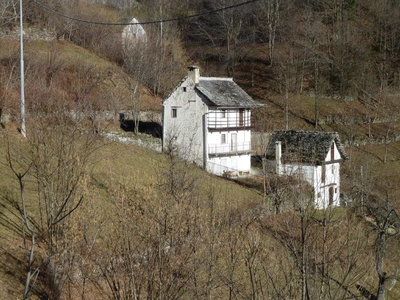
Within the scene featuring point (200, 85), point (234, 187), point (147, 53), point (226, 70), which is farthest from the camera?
point (226, 70)

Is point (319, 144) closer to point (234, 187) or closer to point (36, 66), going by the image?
point (234, 187)

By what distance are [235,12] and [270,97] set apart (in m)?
17.2

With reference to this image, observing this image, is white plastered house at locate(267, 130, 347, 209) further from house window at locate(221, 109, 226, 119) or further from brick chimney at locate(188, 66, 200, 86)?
brick chimney at locate(188, 66, 200, 86)

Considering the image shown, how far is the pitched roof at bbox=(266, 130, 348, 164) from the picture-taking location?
33.5 meters

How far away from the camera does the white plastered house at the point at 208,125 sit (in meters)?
33.3

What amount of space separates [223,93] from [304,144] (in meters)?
6.51

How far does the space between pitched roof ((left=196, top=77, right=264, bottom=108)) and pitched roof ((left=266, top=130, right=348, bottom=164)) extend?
3060 mm

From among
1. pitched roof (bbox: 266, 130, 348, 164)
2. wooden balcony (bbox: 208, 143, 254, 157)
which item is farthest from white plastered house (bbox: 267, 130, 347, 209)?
wooden balcony (bbox: 208, 143, 254, 157)

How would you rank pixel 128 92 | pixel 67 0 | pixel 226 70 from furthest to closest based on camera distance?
pixel 226 70, pixel 67 0, pixel 128 92

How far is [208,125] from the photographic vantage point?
3334 centimetres

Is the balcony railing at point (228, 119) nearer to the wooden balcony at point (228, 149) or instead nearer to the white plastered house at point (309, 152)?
the wooden balcony at point (228, 149)

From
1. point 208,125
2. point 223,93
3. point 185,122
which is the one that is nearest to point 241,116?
point 223,93

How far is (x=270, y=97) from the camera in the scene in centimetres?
5138

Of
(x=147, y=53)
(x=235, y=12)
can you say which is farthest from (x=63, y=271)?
(x=235, y=12)
